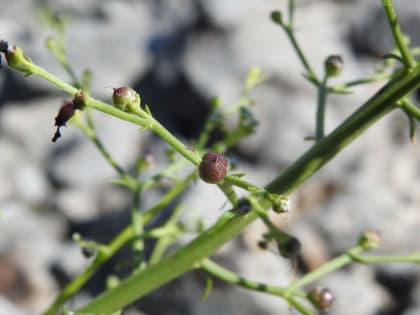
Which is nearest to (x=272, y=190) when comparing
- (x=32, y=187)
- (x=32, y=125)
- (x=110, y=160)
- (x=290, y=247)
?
(x=290, y=247)

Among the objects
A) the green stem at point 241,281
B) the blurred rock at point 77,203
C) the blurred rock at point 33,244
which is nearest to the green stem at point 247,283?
the green stem at point 241,281

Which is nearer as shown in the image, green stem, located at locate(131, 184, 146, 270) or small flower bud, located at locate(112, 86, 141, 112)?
small flower bud, located at locate(112, 86, 141, 112)

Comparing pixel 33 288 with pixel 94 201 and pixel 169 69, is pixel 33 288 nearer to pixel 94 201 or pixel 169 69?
pixel 94 201

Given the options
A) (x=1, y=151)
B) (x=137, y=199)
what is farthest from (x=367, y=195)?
(x=137, y=199)

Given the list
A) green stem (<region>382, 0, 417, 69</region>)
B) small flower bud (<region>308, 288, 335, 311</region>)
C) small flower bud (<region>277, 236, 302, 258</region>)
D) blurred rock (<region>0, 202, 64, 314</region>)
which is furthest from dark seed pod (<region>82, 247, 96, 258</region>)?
blurred rock (<region>0, 202, 64, 314</region>)

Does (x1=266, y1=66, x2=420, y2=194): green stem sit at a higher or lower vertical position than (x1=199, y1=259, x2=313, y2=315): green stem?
higher

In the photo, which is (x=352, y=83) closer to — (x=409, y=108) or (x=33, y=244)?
(x=409, y=108)

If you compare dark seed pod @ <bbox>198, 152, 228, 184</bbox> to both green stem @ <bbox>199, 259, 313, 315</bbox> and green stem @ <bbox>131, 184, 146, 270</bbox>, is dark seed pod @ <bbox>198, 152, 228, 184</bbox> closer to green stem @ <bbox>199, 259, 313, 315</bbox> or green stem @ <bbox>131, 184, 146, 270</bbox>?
green stem @ <bbox>199, 259, 313, 315</bbox>
